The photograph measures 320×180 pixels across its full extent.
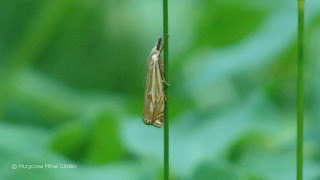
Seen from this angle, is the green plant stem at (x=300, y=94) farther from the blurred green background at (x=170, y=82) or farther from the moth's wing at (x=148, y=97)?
the moth's wing at (x=148, y=97)

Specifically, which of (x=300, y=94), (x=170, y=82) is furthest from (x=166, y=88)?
(x=300, y=94)

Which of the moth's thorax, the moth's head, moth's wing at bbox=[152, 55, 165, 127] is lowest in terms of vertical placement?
moth's wing at bbox=[152, 55, 165, 127]

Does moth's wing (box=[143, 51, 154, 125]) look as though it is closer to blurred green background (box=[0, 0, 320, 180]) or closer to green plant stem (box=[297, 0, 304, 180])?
blurred green background (box=[0, 0, 320, 180])

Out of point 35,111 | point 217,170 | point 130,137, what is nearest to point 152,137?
point 130,137

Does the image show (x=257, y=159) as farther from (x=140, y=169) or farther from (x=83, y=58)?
(x=83, y=58)

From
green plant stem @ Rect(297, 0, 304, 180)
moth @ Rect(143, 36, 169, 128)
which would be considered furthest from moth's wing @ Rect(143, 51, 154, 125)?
green plant stem @ Rect(297, 0, 304, 180)

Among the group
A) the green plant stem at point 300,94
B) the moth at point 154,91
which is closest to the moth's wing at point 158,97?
the moth at point 154,91
